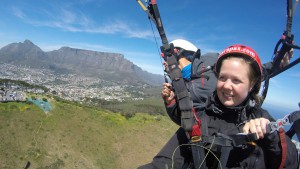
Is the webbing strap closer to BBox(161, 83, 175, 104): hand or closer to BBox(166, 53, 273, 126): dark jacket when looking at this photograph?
BBox(166, 53, 273, 126): dark jacket

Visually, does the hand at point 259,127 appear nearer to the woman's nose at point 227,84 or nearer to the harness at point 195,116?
the harness at point 195,116

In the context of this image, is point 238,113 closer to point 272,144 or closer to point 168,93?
point 272,144

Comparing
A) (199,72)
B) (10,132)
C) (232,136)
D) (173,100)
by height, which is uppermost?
(199,72)

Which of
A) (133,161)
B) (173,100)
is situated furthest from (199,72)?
(133,161)

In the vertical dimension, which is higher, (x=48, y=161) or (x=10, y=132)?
(x=10, y=132)

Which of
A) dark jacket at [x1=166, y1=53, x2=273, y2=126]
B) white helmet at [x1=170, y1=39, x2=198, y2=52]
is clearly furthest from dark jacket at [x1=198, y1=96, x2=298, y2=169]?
white helmet at [x1=170, y1=39, x2=198, y2=52]

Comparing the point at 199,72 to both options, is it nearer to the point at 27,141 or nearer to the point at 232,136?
the point at 232,136
